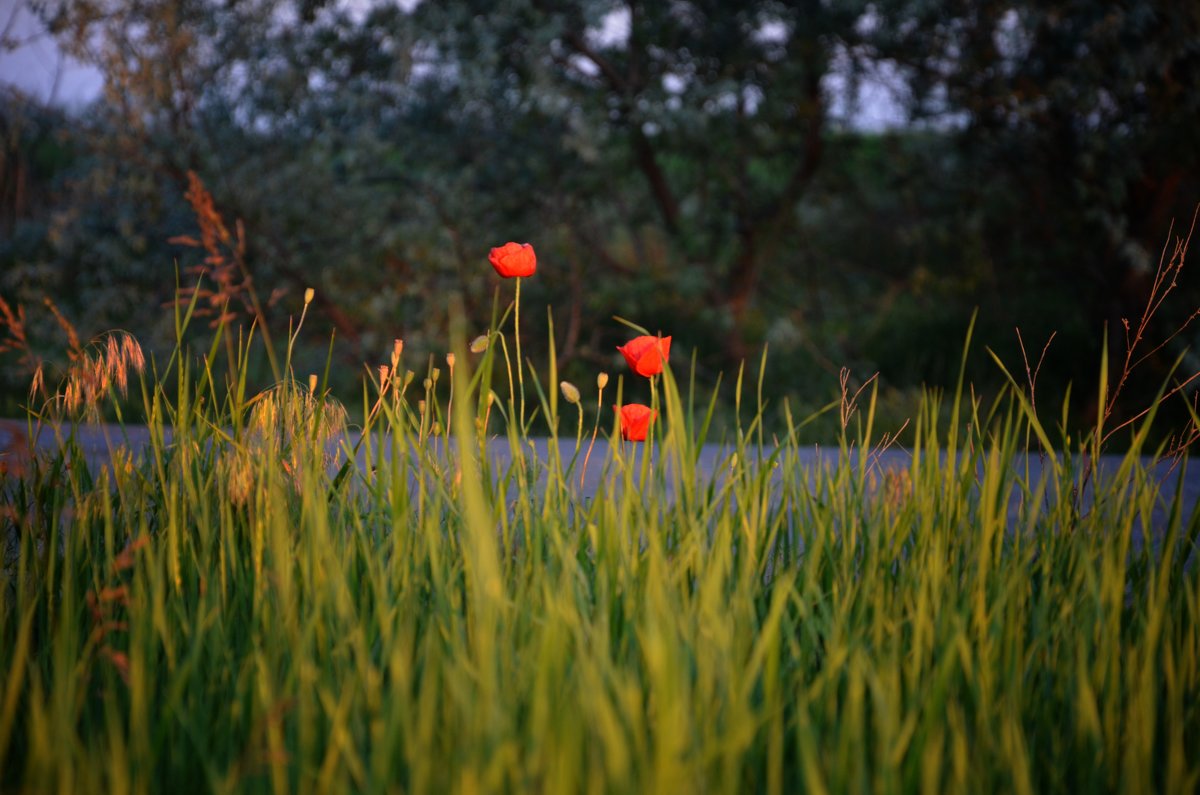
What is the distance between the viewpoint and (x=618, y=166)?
777cm

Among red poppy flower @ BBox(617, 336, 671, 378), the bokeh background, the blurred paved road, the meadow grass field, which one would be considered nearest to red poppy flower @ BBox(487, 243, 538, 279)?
the meadow grass field

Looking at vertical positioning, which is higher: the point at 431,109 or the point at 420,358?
the point at 431,109

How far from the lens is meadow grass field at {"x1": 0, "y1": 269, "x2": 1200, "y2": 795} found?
1394mm

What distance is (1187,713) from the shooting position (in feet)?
5.74

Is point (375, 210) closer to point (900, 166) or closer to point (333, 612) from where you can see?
point (900, 166)

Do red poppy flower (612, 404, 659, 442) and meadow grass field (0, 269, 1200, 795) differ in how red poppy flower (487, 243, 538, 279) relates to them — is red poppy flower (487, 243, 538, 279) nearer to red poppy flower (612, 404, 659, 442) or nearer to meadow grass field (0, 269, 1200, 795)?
meadow grass field (0, 269, 1200, 795)

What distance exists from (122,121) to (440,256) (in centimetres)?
205

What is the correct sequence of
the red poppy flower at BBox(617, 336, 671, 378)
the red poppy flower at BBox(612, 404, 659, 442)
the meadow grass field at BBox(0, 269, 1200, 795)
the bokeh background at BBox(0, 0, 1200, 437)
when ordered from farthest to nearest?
the bokeh background at BBox(0, 0, 1200, 437) < the red poppy flower at BBox(612, 404, 659, 442) < the red poppy flower at BBox(617, 336, 671, 378) < the meadow grass field at BBox(0, 269, 1200, 795)

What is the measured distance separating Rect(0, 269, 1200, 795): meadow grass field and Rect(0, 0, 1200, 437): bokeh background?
3807 mm

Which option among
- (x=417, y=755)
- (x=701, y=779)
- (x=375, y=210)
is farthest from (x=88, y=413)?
(x=375, y=210)

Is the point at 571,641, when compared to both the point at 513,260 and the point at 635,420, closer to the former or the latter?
the point at 635,420

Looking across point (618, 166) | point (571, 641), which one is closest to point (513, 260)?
point (571, 641)

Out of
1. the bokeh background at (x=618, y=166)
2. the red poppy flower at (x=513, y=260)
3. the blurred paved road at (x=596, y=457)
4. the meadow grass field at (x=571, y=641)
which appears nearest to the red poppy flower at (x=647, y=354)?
the meadow grass field at (x=571, y=641)

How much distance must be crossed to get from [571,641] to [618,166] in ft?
20.9
